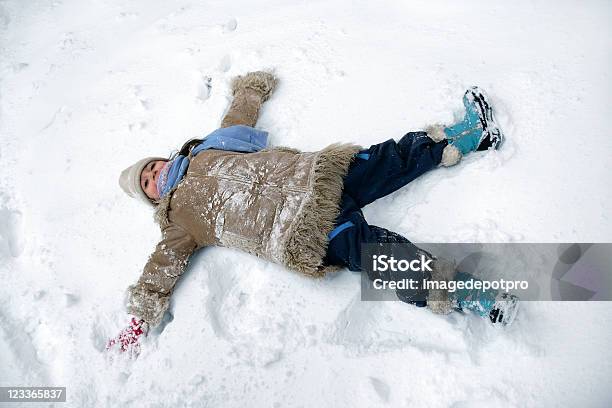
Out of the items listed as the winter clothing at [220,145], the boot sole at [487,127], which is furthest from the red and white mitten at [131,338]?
the boot sole at [487,127]

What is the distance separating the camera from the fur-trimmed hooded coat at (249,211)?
5.17 feet

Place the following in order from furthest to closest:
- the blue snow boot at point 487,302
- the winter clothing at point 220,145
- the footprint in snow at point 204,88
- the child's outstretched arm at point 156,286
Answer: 1. the footprint in snow at point 204,88
2. the winter clothing at point 220,145
3. the child's outstretched arm at point 156,286
4. the blue snow boot at point 487,302

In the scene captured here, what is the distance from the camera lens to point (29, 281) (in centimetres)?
190

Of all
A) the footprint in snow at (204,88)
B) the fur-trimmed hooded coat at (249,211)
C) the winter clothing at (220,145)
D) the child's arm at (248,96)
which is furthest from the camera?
the footprint in snow at (204,88)

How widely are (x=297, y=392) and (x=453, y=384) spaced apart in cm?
52

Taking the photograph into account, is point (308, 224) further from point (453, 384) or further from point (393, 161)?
point (453, 384)

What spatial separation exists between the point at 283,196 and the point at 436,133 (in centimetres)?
70


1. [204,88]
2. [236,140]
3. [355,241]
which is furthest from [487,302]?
[204,88]

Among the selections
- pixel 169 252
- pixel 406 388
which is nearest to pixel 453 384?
pixel 406 388

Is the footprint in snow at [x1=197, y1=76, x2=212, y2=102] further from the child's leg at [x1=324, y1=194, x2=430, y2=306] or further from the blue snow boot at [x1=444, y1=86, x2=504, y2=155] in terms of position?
the blue snow boot at [x1=444, y1=86, x2=504, y2=155]

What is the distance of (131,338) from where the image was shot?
1.67m

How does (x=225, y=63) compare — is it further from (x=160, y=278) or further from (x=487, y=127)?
(x=487, y=127)

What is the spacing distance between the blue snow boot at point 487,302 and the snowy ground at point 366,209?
0.22 feet

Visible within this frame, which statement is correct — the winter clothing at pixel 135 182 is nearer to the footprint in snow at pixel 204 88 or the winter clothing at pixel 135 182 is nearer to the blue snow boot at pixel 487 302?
the footprint in snow at pixel 204 88
